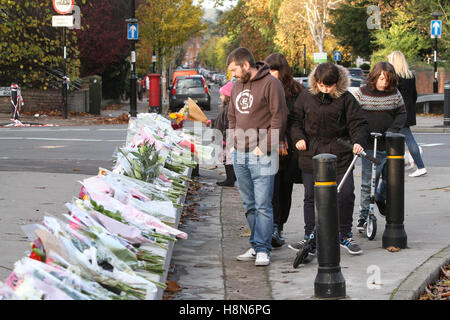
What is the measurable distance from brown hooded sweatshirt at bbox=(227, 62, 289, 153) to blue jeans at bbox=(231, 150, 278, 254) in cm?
10

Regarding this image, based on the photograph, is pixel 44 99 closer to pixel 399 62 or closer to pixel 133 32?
pixel 133 32

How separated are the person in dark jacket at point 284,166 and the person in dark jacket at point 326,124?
296mm

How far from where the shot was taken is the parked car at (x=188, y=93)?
118ft

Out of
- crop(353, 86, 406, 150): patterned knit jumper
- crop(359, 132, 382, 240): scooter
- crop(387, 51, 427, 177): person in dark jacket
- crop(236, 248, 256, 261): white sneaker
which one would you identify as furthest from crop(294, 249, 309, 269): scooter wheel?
crop(387, 51, 427, 177): person in dark jacket

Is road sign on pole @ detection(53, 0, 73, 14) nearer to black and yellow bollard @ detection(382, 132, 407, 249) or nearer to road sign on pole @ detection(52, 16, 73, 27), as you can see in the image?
road sign on pole @ detection(52, 16, 73, 27)

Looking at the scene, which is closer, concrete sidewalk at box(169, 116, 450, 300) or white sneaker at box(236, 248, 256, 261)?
concrete sidewalk at box(169, 116, 450, 300)

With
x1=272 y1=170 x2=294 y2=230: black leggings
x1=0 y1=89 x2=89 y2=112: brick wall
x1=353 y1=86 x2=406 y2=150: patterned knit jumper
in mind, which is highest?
x1=353 y1=86 x2=406 y2=150: patterned knit jumper

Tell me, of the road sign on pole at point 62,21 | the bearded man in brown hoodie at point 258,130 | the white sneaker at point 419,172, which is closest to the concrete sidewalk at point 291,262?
the bearded man in brown hoodie at point 258,130

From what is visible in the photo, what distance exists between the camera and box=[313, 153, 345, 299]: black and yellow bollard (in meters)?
5.94

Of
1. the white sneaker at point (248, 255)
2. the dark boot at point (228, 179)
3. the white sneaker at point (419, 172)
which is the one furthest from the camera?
the white sneaker at point (419, 172)

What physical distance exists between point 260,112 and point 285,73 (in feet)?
2.91

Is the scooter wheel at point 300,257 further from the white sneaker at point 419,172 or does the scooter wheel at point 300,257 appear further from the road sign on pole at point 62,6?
the road sign on pole at point 62,6
